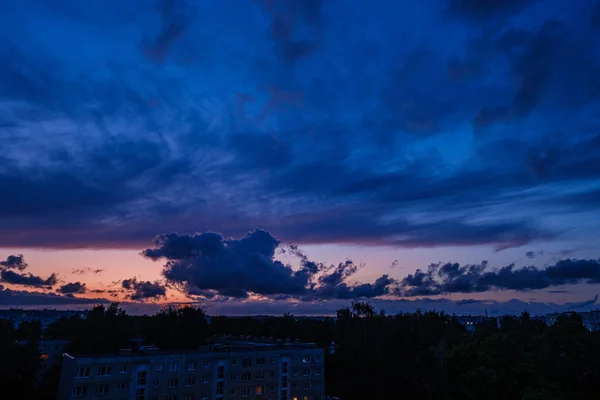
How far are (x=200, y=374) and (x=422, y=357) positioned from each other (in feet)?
141

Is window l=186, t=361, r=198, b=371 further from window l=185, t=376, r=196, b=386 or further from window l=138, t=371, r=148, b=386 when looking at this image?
window l=138, t=371, r=148, b=386

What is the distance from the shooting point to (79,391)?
156 feet

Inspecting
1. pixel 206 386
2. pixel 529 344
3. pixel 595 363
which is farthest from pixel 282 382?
pixel 595 363

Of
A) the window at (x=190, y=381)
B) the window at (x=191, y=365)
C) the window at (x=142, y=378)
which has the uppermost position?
the window at (x=191, y=365)

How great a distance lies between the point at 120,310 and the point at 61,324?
15.3m

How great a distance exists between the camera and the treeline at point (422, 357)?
179ft

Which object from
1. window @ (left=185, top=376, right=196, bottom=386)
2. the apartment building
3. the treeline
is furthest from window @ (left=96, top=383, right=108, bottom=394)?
the treeline

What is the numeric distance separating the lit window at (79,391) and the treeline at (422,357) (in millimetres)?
29593

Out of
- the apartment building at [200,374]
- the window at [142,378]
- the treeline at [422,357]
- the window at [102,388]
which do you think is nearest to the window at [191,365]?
the apartment building at [200,374]

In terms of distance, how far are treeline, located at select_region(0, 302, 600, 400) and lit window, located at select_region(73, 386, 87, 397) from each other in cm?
2959

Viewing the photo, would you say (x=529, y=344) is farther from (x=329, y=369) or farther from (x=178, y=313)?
(x=178, y=313)

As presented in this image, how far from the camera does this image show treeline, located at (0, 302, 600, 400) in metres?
54.5

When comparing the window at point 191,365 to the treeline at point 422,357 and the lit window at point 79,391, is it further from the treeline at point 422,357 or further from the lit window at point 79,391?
the treeline at point 422,357

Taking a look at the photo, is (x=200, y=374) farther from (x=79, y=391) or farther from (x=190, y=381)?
(x=79, y=391)
